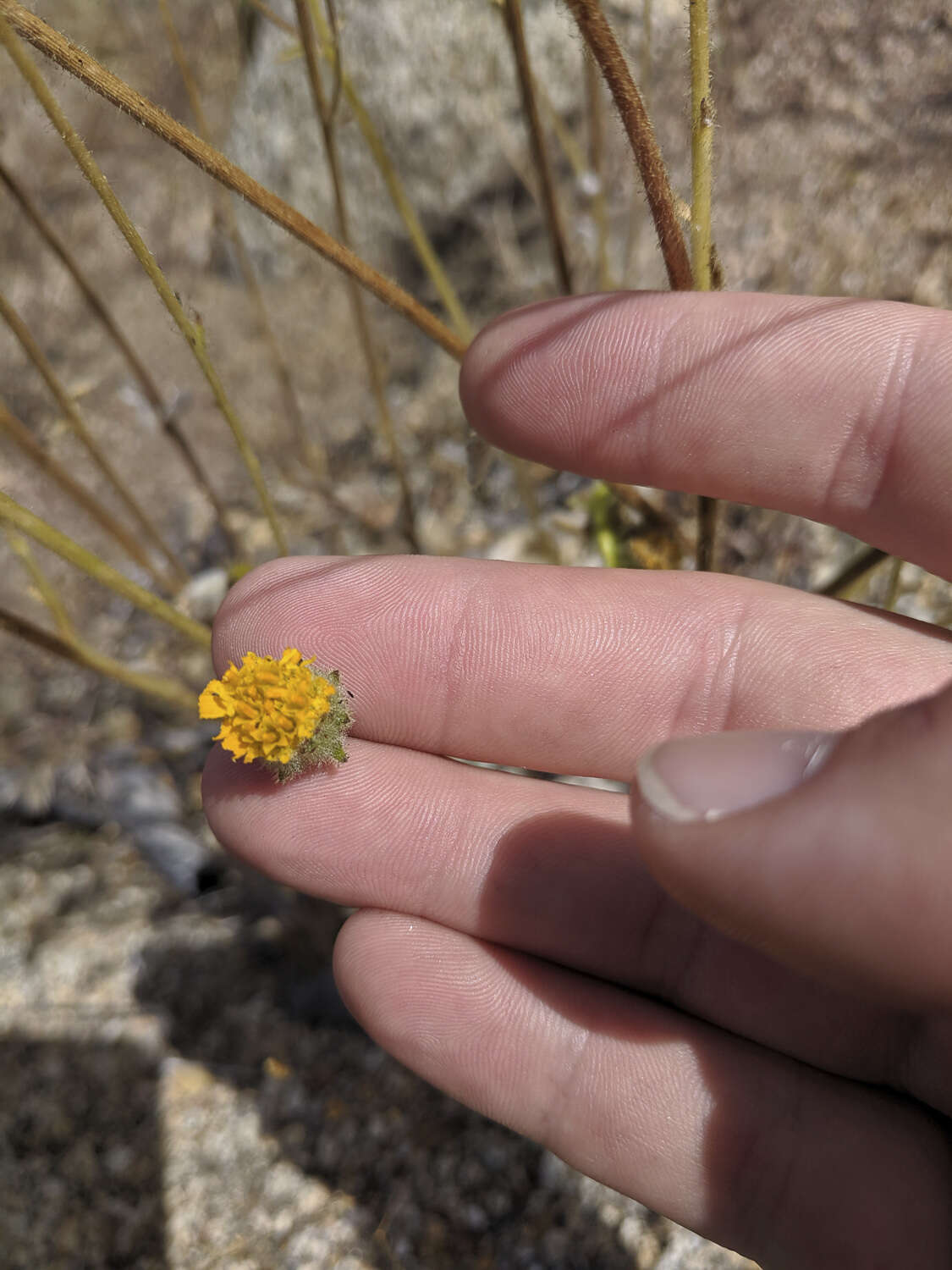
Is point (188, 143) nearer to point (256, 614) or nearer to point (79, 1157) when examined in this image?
point (256, 614)

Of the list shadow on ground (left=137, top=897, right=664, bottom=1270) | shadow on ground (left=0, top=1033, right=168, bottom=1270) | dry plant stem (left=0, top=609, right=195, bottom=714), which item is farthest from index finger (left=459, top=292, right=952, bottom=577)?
shadow on ground (left=0, top=1033, right=168, bottom=1270)

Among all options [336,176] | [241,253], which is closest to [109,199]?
[336,176]

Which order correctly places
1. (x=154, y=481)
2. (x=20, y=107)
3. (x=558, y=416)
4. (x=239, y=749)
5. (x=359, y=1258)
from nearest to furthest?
(x=239, y=749)
(x=558, y=416)
(x=359, y=1258)
(x=154, y=481)
(x=20, y=107)

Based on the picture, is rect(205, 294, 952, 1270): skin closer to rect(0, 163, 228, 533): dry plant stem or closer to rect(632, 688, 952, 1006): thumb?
rect(632, 688, 952, 1006): thumb

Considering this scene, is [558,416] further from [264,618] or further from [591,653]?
[264,618]

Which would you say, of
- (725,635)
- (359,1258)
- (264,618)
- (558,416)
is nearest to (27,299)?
(264,618)

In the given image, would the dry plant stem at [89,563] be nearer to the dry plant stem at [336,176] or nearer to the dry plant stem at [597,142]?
the dry plant stem at [336,176]
